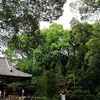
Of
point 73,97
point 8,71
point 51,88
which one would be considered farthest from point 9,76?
point 73,97

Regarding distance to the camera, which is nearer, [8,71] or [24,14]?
[24,14]

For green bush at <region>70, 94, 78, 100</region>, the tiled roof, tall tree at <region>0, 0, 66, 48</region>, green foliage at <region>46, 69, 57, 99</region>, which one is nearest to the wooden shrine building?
the tiled roof

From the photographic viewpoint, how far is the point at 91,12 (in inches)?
582

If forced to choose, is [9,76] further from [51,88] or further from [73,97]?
[73,97]

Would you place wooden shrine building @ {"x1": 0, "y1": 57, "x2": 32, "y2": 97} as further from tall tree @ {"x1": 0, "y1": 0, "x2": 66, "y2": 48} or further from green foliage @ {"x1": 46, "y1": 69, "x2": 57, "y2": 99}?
tall tree @ {"x1": 0, "y1": 0, "x2": 66, "y2": 48}

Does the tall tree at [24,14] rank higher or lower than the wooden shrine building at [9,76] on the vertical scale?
higher

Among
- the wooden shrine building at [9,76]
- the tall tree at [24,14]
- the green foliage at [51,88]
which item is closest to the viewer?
the tall tree at [24,14]

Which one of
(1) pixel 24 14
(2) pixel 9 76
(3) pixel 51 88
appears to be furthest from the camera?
(2) pixel 9 76

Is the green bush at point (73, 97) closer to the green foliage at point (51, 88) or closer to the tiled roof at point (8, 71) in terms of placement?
the green foliage at point (51, 88)

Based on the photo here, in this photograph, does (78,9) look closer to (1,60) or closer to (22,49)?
(22,49)

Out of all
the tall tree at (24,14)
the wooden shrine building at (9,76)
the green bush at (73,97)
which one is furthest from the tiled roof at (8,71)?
the tall tree at (24,14)

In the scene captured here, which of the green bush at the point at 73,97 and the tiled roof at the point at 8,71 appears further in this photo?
the green bush at the point at 73,97

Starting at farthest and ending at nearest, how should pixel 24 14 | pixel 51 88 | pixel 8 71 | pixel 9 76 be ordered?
1. pixel 8 71
2. pixel 9 76
3. pixel 51 88
4. pixel 24 14

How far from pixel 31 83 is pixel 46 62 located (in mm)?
4519
